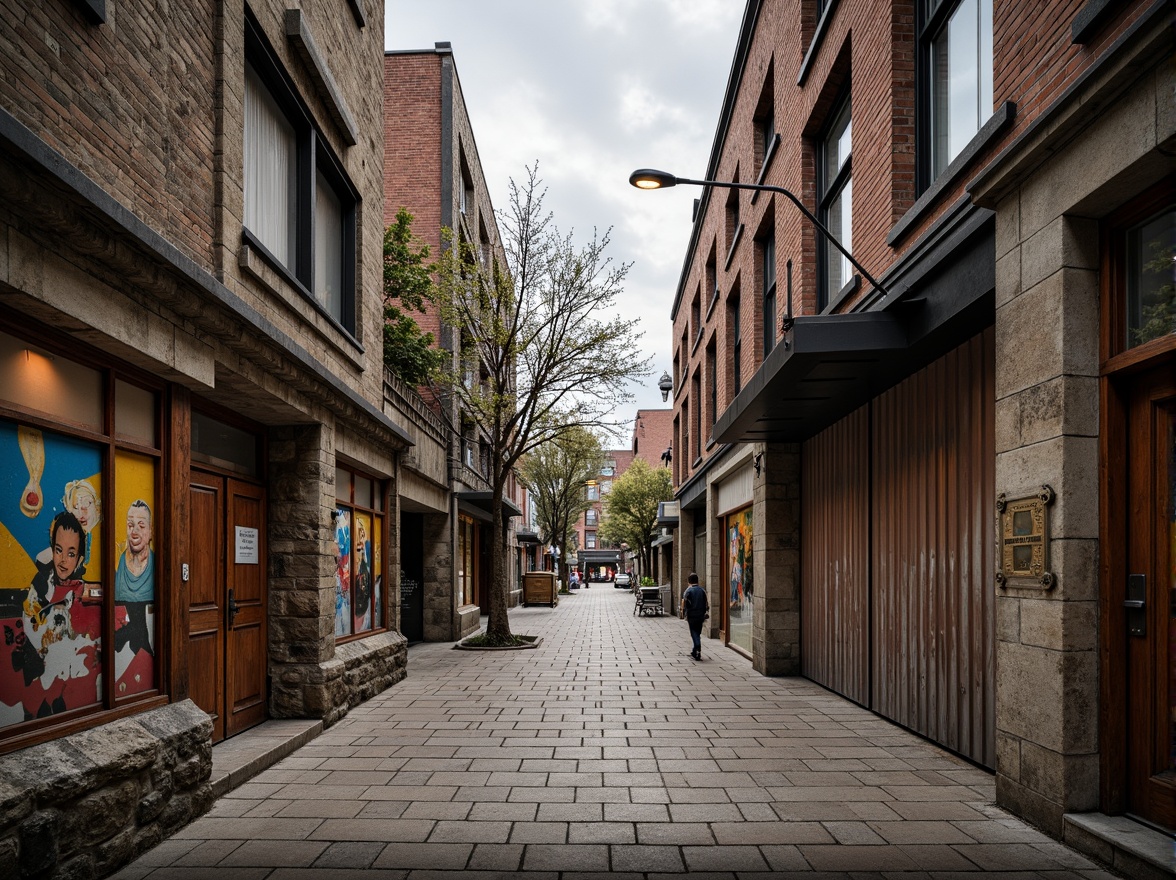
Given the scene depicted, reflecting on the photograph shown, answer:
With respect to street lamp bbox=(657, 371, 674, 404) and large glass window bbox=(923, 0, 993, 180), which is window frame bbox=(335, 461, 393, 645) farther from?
street lamp bbox=(657, 371, 674, 404)

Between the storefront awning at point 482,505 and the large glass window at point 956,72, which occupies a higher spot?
→ the large glass window at point 956,72

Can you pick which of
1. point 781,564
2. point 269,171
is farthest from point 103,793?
point 781,564

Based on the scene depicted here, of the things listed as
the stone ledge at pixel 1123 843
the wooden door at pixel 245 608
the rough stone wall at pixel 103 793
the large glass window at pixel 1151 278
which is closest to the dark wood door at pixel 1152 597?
the stone ledge at pixel 1123 843

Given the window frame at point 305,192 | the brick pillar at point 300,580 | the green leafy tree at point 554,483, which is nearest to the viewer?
the window frame at point 305,192

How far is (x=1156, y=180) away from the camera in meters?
4.35

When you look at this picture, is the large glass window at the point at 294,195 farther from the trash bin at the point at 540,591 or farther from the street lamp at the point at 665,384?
the trash bin at the point at 540,591

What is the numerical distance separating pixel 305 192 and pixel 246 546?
3.88m

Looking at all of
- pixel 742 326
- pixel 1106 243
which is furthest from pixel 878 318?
pixel 742 326

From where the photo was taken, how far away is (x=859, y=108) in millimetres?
9031

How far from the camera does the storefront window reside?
9945 millimetres

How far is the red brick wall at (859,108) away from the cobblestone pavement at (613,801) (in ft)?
14.8

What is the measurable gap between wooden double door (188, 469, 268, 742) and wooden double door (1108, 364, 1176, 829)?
20.1 feet

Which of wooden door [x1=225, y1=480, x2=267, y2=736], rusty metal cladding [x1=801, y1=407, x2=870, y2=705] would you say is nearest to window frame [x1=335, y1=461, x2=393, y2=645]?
wooden door [x1=225, y1=480, x2=267, y2=736]

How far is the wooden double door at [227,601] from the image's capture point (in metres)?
6.95
